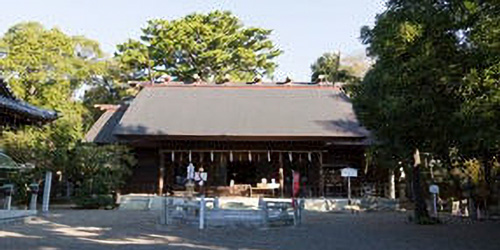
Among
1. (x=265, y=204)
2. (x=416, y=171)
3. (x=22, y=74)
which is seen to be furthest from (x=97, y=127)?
(x=416, y=171)

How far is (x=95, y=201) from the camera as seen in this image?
18.7m

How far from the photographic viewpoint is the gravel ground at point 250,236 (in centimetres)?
877

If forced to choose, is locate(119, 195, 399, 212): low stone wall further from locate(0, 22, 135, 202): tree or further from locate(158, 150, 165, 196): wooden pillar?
locate(0, 22, 135, 202): tree

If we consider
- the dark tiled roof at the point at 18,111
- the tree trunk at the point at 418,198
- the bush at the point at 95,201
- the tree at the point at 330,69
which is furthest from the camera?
the tree at the point at 330,69

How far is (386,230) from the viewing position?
11.5 meters

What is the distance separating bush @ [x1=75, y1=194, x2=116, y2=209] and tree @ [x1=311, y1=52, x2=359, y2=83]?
20933 mm

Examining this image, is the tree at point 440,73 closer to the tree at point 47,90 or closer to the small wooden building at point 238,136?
the small wooden building at point 238,136

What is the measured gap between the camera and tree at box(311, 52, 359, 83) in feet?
118

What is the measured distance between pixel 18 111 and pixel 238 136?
1040cm

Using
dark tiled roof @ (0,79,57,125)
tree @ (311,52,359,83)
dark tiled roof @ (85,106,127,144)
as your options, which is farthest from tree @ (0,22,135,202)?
tree @ (311,52,359,83)

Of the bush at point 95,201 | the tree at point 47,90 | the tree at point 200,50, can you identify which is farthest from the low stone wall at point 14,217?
the tree at point 200,50

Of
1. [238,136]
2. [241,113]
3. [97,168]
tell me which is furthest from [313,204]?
[97,168]

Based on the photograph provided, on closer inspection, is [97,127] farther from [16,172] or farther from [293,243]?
[293,243]

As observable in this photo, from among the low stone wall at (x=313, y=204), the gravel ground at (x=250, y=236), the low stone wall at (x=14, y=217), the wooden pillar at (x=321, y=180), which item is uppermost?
the wooden pillar at (x=321, y=180)
